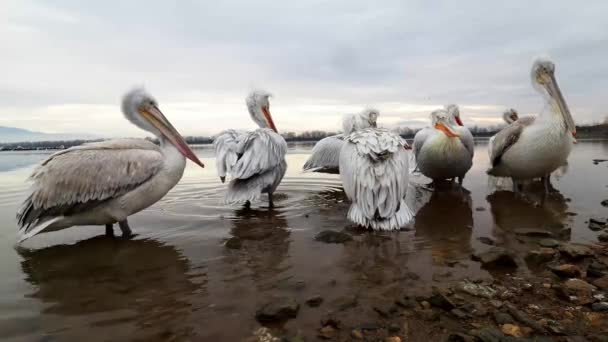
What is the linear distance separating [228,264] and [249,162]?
2.14 m

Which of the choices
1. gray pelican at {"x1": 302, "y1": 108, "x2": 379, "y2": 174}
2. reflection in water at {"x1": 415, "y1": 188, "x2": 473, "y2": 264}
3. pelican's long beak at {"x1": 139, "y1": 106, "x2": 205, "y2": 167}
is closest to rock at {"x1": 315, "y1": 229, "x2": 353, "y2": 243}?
reflection in water at {"x1": 415, "y1": 188, "x2": 473, "y2": 264}

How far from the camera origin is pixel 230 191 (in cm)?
516

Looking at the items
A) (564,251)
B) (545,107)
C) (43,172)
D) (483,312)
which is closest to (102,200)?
(43,172)

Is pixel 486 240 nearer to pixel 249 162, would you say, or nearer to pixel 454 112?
pixel 249 162

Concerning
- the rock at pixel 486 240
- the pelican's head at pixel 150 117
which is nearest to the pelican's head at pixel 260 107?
the pelican's head at pixel 150 117

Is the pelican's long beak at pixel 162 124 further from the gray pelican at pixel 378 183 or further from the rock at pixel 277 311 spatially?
the rock at pixel 277 311

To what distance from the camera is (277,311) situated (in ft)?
7.29

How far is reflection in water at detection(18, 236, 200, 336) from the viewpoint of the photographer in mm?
2381

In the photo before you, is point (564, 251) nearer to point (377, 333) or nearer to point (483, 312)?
point (483, 312)

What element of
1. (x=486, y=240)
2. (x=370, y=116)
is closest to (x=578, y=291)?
(x=486, y=240)

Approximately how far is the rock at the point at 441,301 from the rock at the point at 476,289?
0.72 feet

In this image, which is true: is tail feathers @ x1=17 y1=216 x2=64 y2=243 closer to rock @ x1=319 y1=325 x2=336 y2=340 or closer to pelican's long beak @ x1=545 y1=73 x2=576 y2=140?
rock @ x1=319 y1=325 x2=336 y2=340

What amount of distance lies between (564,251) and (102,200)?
443 cm

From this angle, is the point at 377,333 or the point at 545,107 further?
the point at 545,107
